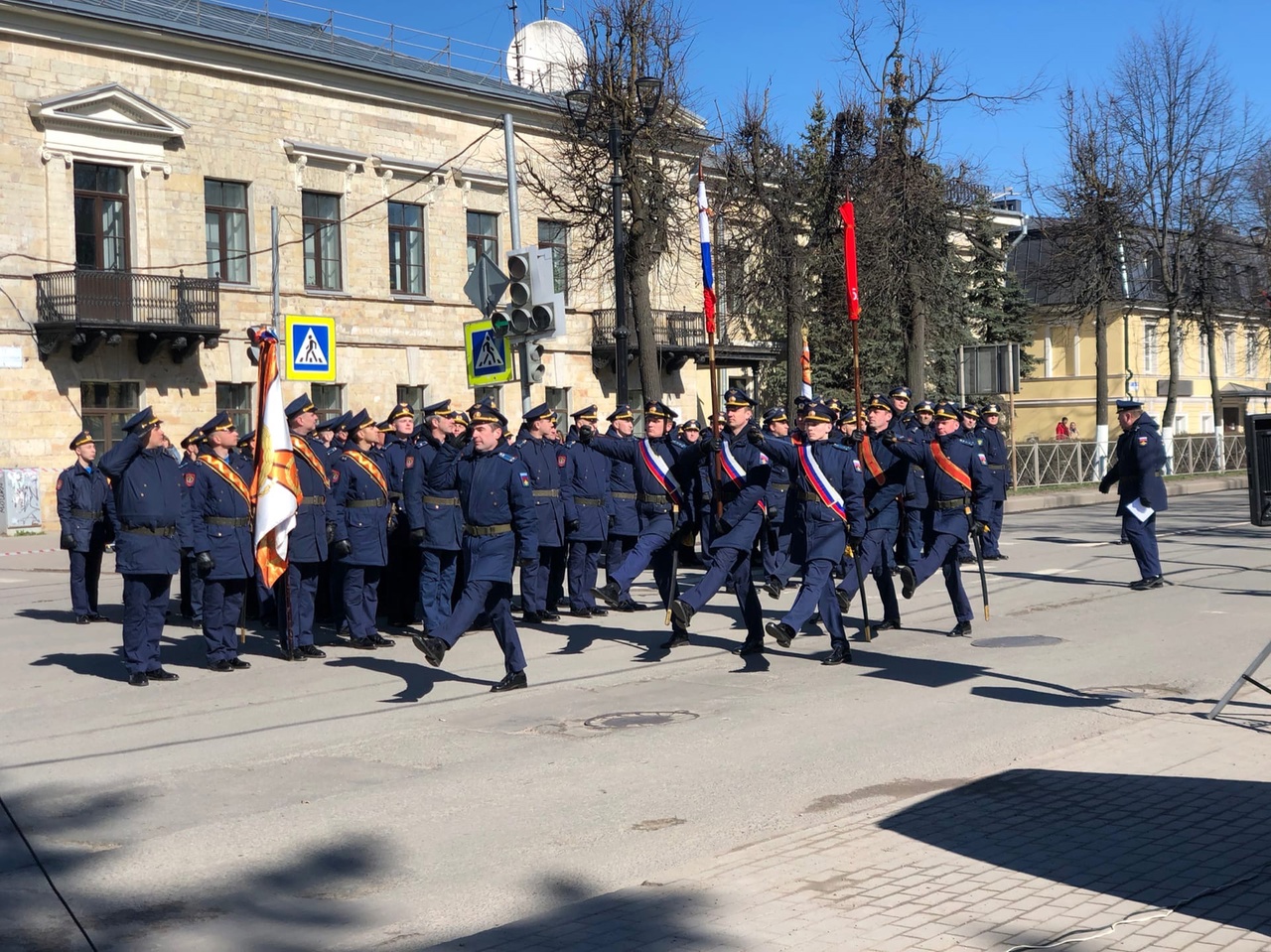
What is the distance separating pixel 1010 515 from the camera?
2928cm

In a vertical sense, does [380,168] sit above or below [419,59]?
below

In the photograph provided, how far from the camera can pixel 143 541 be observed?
1095cm

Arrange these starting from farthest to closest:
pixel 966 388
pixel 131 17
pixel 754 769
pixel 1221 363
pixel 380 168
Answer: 1. pixel 1221 363
2. pixel 380 168
3. pixel 131 17
4. pixel 966 388
5. pixel 754 769

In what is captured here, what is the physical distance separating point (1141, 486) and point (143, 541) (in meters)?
10.4

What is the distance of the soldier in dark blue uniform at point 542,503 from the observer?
1418 centimetres

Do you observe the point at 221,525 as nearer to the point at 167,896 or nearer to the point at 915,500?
the point at 167,896

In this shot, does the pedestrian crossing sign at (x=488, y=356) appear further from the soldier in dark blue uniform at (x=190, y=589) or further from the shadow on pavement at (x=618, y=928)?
the shadow on pavement at (x=618, y=928)

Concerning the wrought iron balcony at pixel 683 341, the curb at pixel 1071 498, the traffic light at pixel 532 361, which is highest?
the wrought iron balcony at pixel 683 341

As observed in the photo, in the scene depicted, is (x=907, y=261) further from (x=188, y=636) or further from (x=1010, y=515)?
(x=188, y=636)

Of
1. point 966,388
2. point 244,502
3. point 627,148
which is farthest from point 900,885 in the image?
point 627,148

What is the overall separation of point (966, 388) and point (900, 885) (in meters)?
21.7

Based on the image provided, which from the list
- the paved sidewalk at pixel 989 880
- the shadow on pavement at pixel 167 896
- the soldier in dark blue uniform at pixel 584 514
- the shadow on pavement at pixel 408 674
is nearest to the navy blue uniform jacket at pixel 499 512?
the shadow on pavement at pixel 408 674

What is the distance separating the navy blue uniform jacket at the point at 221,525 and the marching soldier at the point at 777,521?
13.7 ft

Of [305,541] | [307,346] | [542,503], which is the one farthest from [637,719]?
[307,346]
